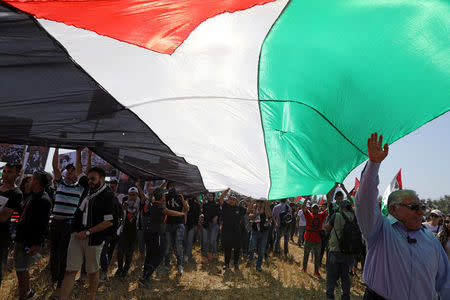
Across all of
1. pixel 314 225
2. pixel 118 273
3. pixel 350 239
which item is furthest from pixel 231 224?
pixel 350 239

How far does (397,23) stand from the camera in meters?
2.67

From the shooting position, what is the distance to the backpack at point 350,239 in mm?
5277

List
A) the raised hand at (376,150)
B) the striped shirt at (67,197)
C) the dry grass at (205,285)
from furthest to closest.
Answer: the dry grass at (205,285) < the striped shirt at (67,197) < the raised hand at (376,150)

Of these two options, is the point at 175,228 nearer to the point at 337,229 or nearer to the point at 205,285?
the point at 205,285

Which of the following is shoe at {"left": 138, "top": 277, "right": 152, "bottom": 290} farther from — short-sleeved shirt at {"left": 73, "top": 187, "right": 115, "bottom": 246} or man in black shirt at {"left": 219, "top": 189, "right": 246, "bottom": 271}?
man in black shirt at {"left": 219, "top": 189, "right": 246, "bottom": 271}

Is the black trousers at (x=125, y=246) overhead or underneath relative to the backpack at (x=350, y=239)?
underneath

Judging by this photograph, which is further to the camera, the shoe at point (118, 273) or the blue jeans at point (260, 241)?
the blue jeans at point (260, 241)

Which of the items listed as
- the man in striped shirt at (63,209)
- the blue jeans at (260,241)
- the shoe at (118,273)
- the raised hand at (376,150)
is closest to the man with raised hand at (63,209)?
the man in striped shirt at (63,209)

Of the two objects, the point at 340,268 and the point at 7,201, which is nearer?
the point at 7,201

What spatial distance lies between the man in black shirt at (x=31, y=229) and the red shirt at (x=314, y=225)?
609 cm

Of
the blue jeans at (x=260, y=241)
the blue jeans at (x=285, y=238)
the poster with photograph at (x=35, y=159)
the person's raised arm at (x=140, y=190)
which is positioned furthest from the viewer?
the poster with photograph at (x=35, y=159)

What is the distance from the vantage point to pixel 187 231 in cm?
862

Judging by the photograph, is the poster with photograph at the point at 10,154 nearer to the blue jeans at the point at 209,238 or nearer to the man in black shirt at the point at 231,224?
the blue jeans at the point at 209,238

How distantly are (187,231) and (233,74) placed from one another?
612cm
